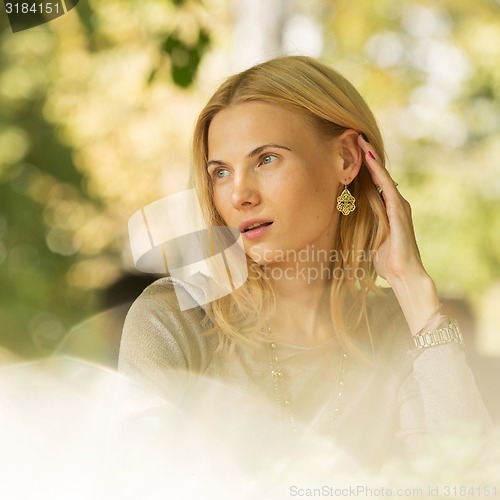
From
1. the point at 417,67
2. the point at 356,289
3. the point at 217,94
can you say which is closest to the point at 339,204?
Answer: the point at 356,289

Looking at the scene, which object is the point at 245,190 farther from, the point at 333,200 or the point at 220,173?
the point at 333,200

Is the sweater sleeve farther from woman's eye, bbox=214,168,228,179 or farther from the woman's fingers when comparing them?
the woman's fingers

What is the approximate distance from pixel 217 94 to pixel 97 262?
1938 mm

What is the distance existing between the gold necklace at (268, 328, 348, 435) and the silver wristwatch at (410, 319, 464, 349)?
0.14 meters

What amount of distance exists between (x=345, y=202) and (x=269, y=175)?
198 millimetres

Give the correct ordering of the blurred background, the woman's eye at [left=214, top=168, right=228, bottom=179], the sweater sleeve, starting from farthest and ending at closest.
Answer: the blurred background → the woman's eye at [left=214, top=168, right=228, bottom=179] → the sweater sleeve

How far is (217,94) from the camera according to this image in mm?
1339

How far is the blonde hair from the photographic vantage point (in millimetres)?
1313

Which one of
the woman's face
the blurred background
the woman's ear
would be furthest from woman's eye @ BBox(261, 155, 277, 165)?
the blurred background

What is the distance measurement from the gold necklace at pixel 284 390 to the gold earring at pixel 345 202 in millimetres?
265

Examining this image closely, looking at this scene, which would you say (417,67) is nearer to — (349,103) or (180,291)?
(349,103)

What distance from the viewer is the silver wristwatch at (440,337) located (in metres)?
1.31

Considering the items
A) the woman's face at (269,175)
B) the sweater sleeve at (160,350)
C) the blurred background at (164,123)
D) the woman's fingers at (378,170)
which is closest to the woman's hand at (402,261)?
the woman's fingers at (378,170)

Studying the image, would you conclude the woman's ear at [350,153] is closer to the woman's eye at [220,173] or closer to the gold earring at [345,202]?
the gold earring at [345,202]
